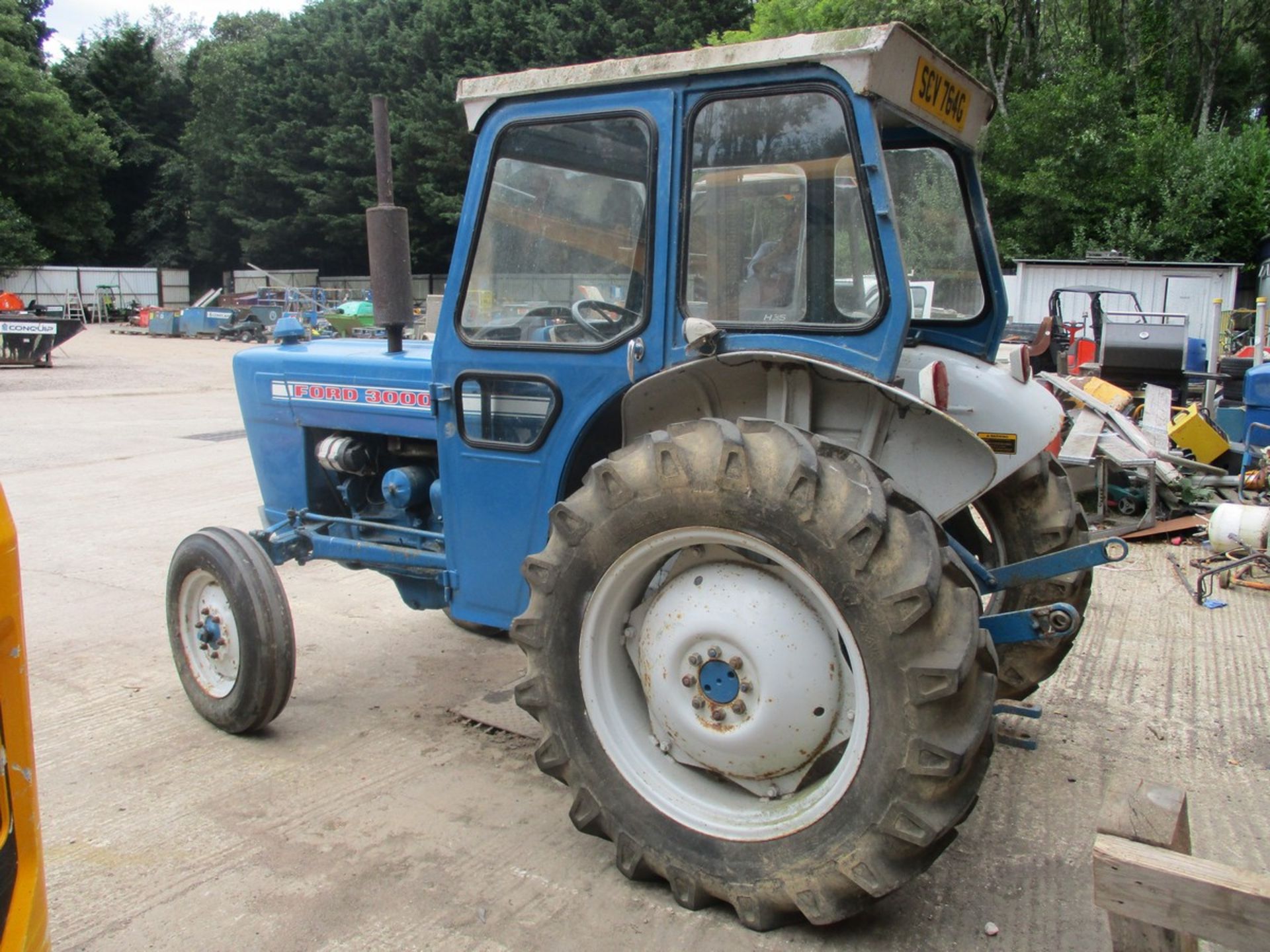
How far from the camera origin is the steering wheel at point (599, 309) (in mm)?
3164

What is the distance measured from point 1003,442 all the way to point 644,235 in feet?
4.29

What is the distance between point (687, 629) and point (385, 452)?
2131mm

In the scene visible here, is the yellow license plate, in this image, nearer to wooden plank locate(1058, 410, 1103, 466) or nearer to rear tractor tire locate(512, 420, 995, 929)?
rear tractor tire locate(512, 420, 995, 929)

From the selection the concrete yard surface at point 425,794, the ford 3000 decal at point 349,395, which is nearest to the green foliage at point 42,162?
the concrete yard surface at point 425,794

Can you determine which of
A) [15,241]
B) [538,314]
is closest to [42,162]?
[15,241]

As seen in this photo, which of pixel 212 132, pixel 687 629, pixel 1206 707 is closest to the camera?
pixel 687 629

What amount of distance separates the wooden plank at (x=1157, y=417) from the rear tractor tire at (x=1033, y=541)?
15.8 ft

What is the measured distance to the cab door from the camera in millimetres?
3123

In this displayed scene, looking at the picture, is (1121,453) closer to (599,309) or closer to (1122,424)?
(1122,424)

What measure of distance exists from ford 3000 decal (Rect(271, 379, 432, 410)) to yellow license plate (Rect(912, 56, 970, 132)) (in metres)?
1.93

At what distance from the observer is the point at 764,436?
2.60m

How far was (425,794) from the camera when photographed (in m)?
3.49

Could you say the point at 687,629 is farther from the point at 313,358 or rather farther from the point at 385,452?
the point at 313,358

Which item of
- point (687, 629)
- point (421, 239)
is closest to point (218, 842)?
point (687, 629)
